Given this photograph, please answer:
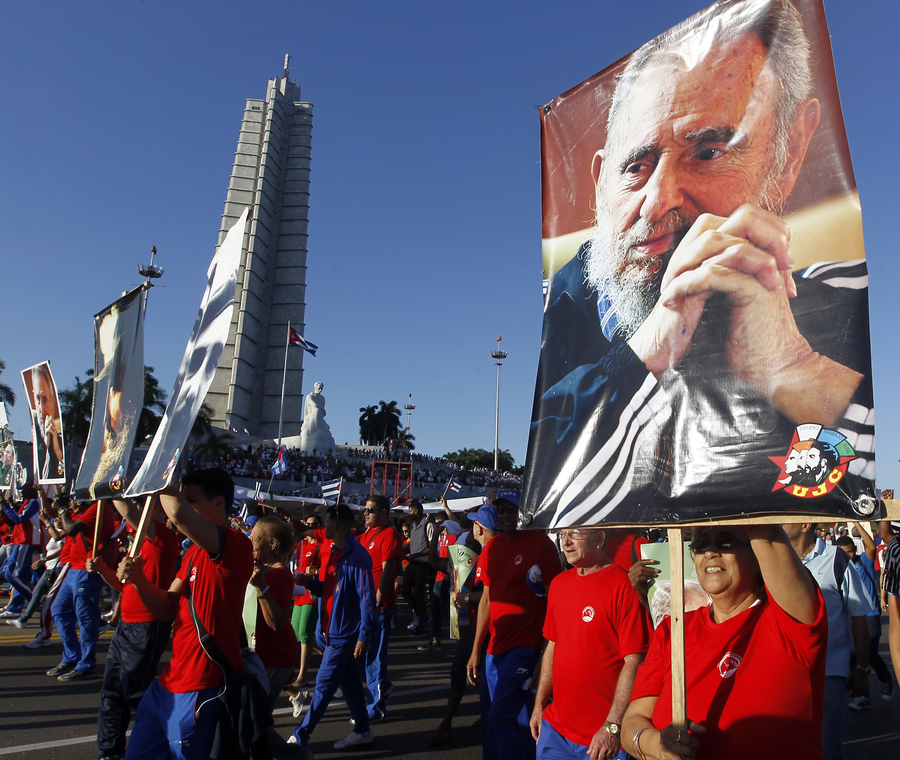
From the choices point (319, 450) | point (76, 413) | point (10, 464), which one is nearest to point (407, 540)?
point (10, 464)

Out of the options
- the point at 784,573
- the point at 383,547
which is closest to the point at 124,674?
the point at 383,547

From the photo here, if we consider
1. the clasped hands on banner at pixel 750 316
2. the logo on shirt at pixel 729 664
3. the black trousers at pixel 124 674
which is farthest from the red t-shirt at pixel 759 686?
the black trousers at pixel 124 674

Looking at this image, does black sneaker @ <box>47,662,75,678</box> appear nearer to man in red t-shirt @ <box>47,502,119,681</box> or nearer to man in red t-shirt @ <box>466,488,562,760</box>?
man in red t-shirt @ <box>47,502,119,681</box>

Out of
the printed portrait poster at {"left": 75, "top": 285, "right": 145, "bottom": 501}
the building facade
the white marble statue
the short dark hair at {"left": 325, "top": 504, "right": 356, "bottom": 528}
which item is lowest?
the short dark hair at {"left": 325, "top": 504, "right": 356, "bottom": 528}

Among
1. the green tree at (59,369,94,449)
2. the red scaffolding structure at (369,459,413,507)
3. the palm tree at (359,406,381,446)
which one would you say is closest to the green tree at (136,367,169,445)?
the green tree at (59,369,94,449)

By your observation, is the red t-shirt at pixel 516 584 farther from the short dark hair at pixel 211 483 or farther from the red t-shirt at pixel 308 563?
the red t-shirt at pixel 308 563

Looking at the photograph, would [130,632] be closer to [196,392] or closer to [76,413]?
[196,392]

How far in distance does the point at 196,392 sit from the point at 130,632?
234cm

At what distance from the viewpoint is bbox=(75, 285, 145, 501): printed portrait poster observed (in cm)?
408

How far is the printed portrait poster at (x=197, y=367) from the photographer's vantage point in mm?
3166

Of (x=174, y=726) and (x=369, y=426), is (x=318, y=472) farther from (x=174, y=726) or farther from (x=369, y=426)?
(x=369, y=426)

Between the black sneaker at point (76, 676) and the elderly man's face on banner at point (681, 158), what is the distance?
734 centimetres

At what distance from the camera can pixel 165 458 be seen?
317cm

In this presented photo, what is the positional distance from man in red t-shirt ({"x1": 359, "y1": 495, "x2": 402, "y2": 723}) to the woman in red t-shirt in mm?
1488
